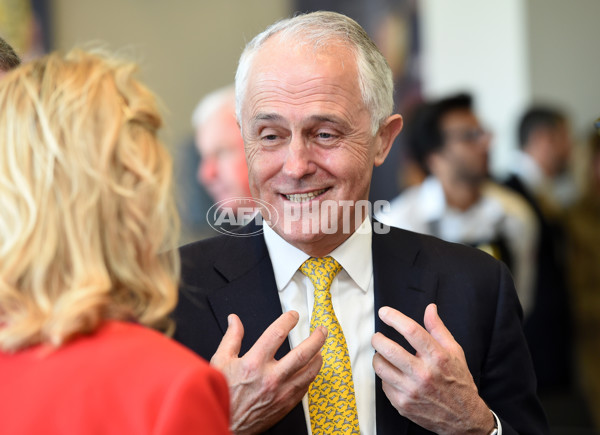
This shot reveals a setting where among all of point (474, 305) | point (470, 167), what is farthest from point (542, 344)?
point (474, 305)

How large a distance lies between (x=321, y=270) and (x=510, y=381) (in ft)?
1.73

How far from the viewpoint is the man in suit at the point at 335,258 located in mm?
1850

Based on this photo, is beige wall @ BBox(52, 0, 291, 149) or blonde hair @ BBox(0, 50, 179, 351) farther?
beige wall @ BBox(52, 0, 291, 149)

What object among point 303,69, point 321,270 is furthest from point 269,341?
point 303,69

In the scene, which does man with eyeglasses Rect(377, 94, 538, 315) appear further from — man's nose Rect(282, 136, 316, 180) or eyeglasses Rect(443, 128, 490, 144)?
man's nose Rect(282, 136, 316, 180)

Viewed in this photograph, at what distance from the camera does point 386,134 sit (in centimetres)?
212

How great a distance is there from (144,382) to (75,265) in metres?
0.21

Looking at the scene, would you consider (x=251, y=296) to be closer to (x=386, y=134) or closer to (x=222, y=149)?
(x=386, y=134)

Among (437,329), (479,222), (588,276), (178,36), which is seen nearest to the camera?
(437,329)

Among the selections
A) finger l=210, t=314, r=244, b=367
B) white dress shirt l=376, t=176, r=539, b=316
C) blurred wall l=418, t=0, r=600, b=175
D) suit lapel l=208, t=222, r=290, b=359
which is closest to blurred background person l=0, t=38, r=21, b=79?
suit lapel l=208, t=222, r=290, b=359

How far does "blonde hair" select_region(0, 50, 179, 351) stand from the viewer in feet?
3.77

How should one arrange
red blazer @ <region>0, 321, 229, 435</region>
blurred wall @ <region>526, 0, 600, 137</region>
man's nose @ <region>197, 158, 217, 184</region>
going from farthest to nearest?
blurred wall @ <region>526, 0, 600, 137</region>
man's nose @ <region>197, 158, 217, 184</region>
red blazer @ <region>0, 321, 229, 435</region>

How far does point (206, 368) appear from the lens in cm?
115

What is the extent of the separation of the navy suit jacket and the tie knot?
0.30 feet
